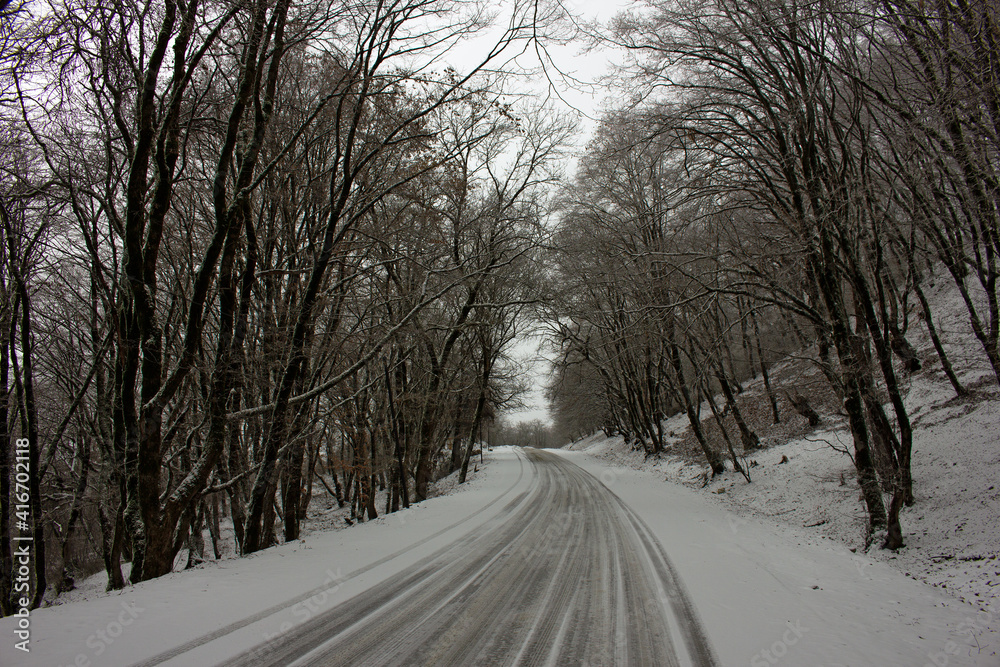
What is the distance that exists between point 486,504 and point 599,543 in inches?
187

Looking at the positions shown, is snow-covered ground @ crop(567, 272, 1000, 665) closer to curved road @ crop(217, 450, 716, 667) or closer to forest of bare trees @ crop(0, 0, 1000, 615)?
forest of bare trees @ crop(0, 0, 1000, 615)

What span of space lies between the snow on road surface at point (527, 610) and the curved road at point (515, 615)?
2 centimetres

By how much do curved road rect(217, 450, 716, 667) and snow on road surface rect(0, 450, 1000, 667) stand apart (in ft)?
0.06

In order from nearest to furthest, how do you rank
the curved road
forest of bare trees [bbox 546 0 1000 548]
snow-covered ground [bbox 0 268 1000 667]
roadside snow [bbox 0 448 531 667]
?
1. roadside snow [bbox 0 448 531 667]
2. the curved road
3. snow-covered ground [bbox 0 268 1000 667]
4. forest of bare trees [bbox 546 0 1000 548]

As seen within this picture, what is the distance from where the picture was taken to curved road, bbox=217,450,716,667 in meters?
3.22

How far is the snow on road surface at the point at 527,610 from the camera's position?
323 centimetres

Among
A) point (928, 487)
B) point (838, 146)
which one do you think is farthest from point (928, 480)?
point (838, 146)

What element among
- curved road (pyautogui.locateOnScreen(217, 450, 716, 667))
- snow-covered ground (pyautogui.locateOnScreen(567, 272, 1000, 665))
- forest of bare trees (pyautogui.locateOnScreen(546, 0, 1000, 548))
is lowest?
snow-covered ground (pyautogui.locateOnScreen(567, 272, 1000, 665))

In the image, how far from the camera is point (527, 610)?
162 inches

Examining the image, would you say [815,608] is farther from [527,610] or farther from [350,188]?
[350,188]

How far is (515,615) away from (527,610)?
Result: 173 mm

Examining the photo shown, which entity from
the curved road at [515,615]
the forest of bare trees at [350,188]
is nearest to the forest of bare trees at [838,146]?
the forest of bare trees at [350,188]

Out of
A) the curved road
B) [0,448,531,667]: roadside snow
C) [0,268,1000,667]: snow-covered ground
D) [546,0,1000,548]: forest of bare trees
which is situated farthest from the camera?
[546,0,1000,548]: forest of bare trees

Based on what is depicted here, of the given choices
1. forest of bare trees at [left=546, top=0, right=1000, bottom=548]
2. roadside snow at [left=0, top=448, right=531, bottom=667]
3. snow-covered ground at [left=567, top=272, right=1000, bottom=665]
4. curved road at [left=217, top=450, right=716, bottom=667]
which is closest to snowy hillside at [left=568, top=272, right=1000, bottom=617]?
snow-covered ground at [left=567, top=272, right=1000, bottom=665]
